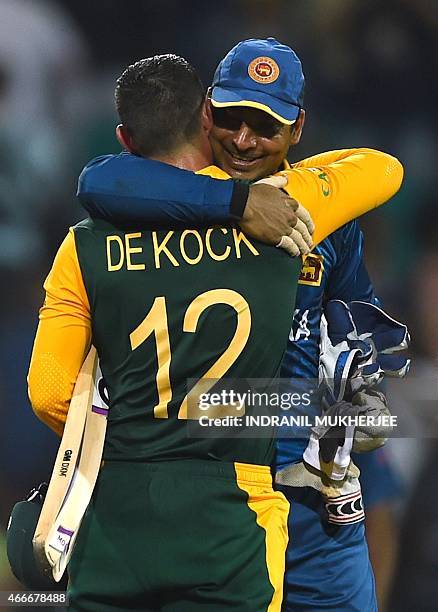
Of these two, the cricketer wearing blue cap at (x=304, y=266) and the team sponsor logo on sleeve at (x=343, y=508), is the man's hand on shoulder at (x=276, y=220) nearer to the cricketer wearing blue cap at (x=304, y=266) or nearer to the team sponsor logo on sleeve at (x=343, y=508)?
the cricketer wearing blue cap at (x=304, y=266)

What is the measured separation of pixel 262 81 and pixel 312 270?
0.37 m

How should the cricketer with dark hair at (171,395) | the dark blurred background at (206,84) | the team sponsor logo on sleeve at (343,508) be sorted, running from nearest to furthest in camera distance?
the cricketer with dark hair at (171,395) < the team sponsor logo on sleeve at (343,508) < the dark blurred background at (206,84)

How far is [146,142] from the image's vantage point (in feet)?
5.88

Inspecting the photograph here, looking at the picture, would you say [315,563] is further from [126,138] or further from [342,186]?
[126,138]

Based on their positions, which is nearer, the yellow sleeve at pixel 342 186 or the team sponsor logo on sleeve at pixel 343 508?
the yellow sleeve at pixel 342 186

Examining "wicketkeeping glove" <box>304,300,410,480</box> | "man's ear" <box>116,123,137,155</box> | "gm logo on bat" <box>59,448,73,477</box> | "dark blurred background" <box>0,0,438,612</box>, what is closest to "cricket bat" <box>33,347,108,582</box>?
"gm logo on bat" <box>59,448,73,477</box>

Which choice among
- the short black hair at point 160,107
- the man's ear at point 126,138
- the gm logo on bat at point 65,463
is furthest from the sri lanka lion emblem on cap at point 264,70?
the gm logo on bat at point 65,463

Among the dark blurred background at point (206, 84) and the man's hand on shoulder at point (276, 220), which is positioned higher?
the man's hand on shoulder at point (276, 220)

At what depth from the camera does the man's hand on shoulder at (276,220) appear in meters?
1.72

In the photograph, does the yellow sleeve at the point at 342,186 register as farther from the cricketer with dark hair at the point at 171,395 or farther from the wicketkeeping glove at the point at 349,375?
the wicketkeeping glove at the point at 349,375

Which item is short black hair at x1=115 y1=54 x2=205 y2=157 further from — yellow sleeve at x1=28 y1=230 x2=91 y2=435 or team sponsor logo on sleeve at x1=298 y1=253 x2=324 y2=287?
team sponsor logo on sleeve at x1=298 y1=253 x2=324 y2=287

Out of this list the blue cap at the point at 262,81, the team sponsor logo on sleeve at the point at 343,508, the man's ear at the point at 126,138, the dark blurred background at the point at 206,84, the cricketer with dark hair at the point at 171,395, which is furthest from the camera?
the dark blurred background at the point at 206,84

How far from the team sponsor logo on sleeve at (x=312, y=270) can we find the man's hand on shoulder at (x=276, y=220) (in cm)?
21

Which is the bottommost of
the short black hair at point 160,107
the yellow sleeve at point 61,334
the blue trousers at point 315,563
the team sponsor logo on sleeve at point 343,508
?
the blue trousers at point 315,563
